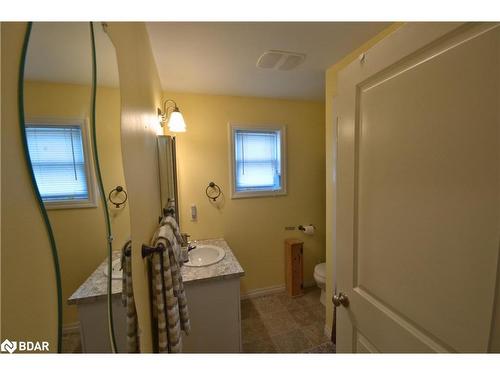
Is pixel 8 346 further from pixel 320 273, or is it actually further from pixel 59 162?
pixel 320 273

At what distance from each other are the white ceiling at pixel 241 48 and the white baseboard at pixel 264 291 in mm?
2350

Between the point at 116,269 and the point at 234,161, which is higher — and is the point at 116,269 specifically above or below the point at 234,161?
below

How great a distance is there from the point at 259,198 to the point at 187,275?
1.27 metres

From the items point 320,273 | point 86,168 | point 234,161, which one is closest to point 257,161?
point 234,161

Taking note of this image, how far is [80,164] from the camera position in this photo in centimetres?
44

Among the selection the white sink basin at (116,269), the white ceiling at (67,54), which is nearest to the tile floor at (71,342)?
the white sink basin at (116,269)

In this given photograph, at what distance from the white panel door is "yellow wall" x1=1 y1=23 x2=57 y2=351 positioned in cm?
96

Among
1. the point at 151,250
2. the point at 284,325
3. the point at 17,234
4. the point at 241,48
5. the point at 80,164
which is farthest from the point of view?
the point at 284,325

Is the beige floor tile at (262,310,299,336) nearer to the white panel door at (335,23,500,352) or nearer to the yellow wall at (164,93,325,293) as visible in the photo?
the yellow wall at (164,93,325,293)

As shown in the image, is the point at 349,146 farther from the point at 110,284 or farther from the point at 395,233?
the point at 110,284

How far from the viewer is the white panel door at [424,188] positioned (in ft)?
1.63

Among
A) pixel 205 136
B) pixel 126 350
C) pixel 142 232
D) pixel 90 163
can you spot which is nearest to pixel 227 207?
pixel 205 136

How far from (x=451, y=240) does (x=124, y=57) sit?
122cm

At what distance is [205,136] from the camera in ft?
7.16
